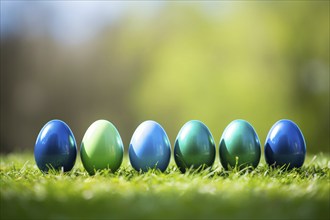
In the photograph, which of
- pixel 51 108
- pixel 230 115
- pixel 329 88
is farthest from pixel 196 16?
pixel 51 108

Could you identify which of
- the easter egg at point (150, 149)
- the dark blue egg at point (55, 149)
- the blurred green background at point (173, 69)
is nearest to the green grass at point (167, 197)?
the easter egg at point (150, 149)

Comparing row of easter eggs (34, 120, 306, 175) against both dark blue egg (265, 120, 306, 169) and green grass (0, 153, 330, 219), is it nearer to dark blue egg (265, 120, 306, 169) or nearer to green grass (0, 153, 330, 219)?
dark blue egg (265, 120, 306, 169)

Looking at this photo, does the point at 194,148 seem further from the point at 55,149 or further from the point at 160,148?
the point at 55,149

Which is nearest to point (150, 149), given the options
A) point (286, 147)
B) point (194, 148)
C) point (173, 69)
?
point (194, 148)

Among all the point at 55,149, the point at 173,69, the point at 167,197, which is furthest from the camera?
the point at 173,69

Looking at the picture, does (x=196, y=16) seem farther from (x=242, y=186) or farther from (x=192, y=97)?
(x=242, y=186)

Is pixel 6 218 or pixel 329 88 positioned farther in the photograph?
pixel 329 88
